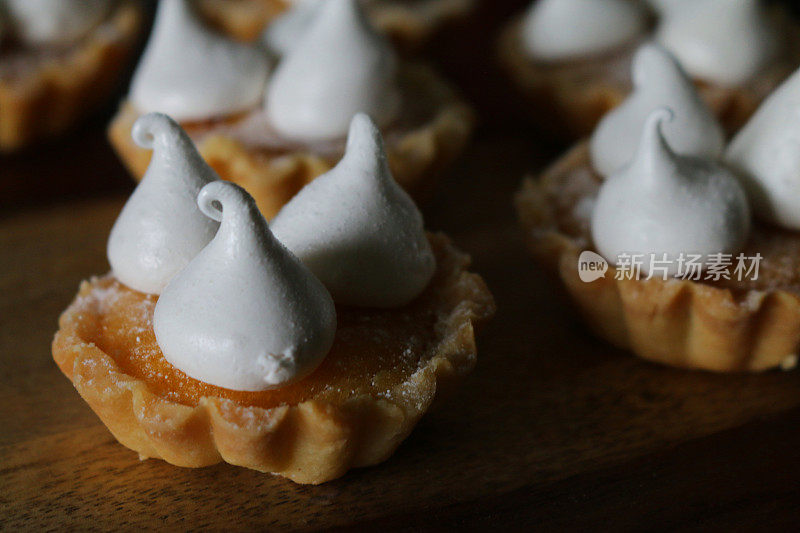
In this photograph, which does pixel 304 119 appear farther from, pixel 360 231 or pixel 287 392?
pixel 287 392

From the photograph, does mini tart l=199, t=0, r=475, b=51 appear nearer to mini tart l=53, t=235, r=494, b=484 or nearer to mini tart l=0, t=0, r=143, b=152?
mini tart l=0, t=0, r=143, b=152

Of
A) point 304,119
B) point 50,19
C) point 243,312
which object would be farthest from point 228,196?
point 50,19

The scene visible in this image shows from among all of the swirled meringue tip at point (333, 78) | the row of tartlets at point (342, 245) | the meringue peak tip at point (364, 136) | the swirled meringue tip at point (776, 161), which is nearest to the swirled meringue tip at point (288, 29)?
the row of tartlets at point (342, 245)

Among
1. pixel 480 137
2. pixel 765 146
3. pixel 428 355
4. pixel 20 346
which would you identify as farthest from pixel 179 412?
pixel 480 137

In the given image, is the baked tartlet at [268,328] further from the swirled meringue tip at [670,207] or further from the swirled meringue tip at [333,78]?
the swirled meringue tip at [333,78]

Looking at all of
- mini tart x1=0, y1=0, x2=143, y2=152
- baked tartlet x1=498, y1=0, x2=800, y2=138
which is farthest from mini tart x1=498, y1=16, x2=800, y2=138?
mini tart x1=0, y1=0, x2=143, y2=152
